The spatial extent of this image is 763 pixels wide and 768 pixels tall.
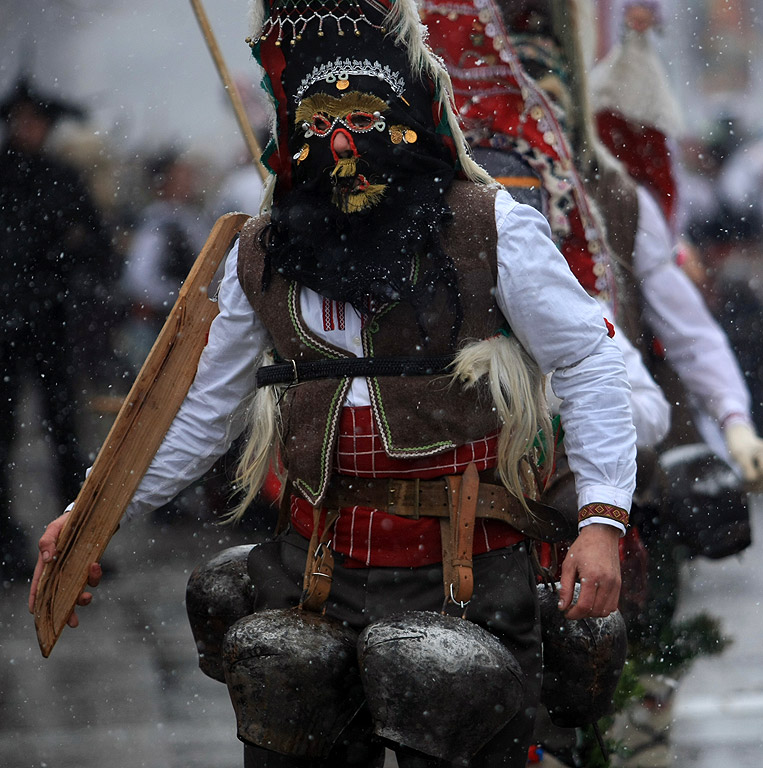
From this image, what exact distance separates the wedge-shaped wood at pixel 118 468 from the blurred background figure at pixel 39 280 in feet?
11.5

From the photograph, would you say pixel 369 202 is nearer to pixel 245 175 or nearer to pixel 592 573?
pixel 592 573

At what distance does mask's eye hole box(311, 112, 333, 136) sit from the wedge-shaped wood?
19.2 inches

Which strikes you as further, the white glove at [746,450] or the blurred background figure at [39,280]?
the blurred background figure at [39,280]

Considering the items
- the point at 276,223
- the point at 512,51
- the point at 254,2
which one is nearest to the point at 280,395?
the point at 276,223

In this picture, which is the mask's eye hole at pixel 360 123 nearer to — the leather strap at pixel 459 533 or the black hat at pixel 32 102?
the leather strap at pixel 459 533

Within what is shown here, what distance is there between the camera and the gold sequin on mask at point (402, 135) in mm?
2543

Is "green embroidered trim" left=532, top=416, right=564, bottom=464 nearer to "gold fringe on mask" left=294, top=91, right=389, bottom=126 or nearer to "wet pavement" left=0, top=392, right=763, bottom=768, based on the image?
"gold fringe on mask" left=294, top=91, right=389, bottom=126

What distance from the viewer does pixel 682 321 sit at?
4598mm

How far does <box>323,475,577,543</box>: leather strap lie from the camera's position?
8.31 feet

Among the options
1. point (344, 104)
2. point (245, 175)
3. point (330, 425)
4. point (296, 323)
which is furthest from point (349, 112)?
point (245, 175)

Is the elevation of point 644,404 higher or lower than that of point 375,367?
lower

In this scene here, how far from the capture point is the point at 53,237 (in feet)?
22.2

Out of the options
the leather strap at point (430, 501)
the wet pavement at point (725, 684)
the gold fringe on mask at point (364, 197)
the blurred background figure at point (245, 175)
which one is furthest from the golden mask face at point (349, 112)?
the blurred background figure at point (245, 175)

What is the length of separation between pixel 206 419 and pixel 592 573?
3.09 feet
